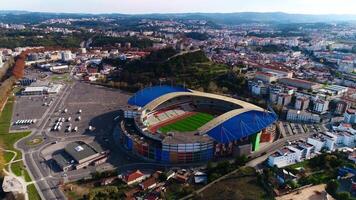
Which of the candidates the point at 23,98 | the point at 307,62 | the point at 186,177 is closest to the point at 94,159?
the point at 186,177

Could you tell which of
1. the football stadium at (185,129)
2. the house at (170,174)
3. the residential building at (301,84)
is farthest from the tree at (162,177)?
the residential building at (301,84)

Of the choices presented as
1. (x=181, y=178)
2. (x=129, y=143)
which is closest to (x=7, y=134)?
(x=129, y=143)

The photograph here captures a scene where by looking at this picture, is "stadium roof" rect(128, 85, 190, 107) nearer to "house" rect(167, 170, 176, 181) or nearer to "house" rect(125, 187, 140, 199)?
"house" rect(167, 170, 176, 181)

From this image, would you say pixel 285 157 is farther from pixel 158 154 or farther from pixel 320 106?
pixel 320 106

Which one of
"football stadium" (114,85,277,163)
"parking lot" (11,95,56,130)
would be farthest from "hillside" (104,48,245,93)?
"parking lot" (11,95,56,130)

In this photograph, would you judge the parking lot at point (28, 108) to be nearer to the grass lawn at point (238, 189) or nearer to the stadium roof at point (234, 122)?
the stadium roof at point (234, 122)
